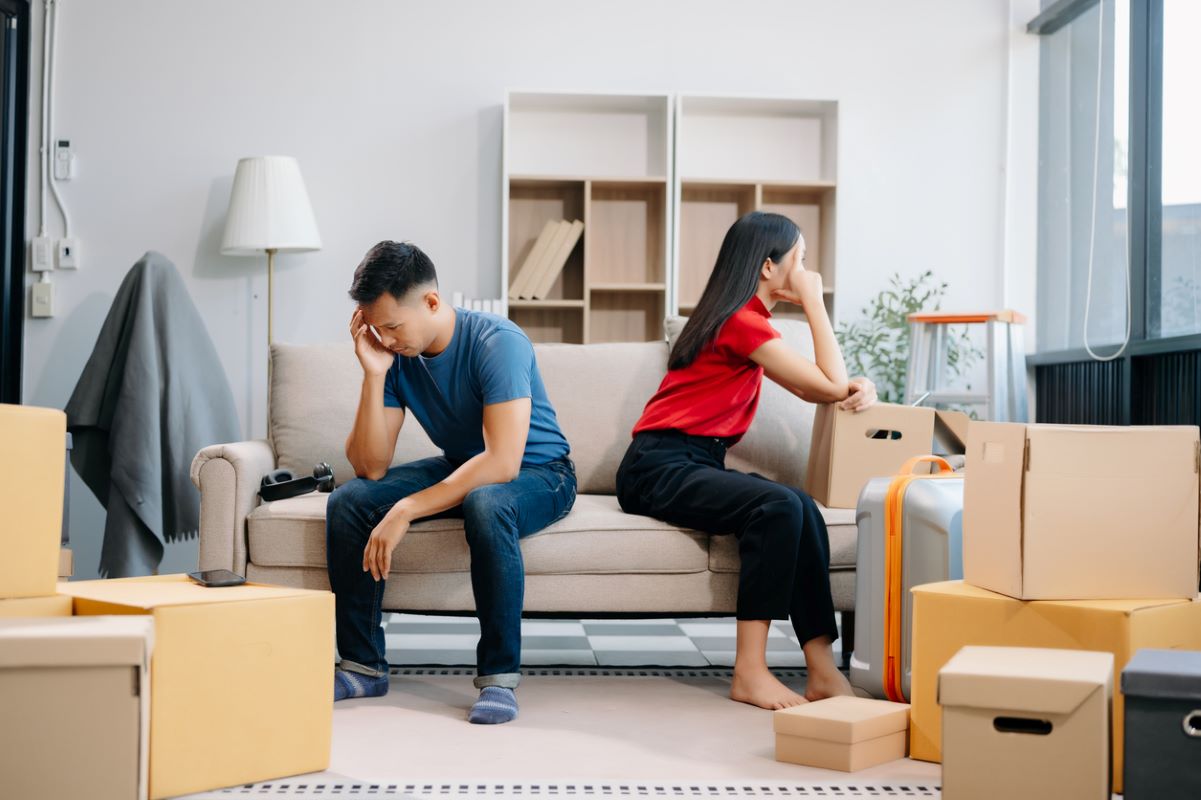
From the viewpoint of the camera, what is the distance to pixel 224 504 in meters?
2.43

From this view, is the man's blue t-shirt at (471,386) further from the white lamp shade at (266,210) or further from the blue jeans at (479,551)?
the white lamp shade at (266,210)

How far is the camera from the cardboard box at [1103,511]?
181 cm

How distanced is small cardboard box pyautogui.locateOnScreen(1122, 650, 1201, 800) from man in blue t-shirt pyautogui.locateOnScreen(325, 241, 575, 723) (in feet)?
3.58

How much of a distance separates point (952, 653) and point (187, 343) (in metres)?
2.43

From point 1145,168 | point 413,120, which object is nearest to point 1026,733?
point 1145,168

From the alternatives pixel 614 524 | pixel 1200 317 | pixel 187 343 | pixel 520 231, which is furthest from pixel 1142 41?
pixel 187 343

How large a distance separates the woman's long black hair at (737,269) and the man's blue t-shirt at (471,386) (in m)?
0.32

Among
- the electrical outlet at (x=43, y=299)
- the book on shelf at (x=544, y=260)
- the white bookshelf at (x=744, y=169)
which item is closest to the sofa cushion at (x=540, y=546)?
the book on shelf at (x=544, y=260)

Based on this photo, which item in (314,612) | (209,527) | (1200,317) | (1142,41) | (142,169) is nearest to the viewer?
(314,612)

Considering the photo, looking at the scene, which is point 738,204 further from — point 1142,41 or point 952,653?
point 952,653

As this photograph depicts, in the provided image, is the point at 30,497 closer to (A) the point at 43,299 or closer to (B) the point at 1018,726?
(B) the point at 1018,726

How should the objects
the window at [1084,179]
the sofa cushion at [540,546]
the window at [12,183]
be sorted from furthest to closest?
the window at [12,183], the window at [1084,179], the sofa cushion at [540,546]

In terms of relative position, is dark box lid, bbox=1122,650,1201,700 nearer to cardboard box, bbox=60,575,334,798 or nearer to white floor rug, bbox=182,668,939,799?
white floor rug, bbox=182,668,939,799

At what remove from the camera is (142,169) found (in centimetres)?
411
